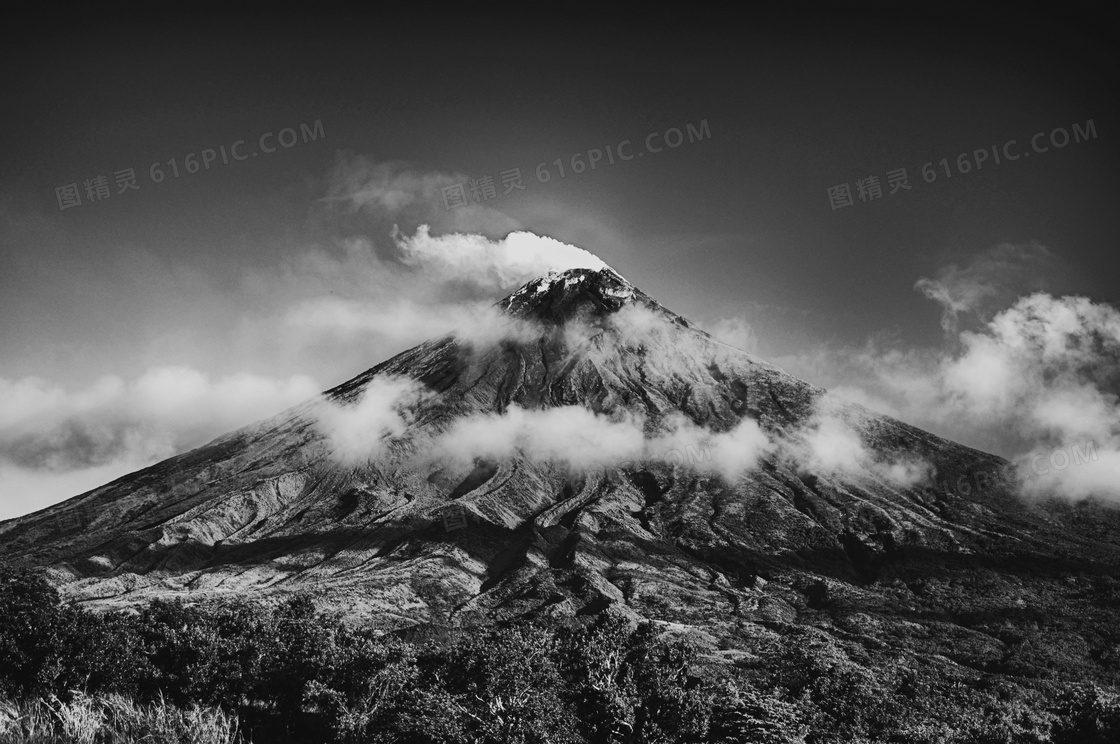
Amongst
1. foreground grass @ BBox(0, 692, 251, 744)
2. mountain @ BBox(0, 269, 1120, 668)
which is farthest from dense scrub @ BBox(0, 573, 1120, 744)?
mountain @ BBox(0, 269, 1120, 668)

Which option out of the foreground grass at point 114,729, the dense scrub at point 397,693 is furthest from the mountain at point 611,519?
the foreground grass at point 114,729

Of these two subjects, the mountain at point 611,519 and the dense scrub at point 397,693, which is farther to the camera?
the mountain at point 611,519

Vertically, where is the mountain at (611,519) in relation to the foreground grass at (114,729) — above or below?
below

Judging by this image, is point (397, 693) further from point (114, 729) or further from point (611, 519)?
point (611, 519)

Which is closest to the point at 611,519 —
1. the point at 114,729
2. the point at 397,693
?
the point at 397,693

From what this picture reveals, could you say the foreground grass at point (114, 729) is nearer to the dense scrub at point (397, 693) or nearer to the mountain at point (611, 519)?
the dense scrub at point (397, 693)
